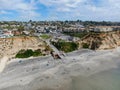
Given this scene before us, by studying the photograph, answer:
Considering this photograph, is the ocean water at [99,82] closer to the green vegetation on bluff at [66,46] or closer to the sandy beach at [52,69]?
the sandy beach at [52,69]

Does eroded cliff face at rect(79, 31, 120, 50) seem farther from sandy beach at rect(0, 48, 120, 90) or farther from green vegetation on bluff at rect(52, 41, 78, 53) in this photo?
sandy beach at rect(0, 48, 120, 90)

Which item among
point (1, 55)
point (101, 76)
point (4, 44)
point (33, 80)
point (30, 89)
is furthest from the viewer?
point (4, 44)

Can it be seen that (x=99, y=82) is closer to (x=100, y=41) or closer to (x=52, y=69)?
(x=52, y=69)

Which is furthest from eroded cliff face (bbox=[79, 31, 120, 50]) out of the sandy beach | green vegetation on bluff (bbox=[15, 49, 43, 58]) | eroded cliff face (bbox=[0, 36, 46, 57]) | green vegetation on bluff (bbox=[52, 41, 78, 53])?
green vegetation on bluff (bbox=[15, 49, 43, 58])

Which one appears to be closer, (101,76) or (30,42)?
(101,76)

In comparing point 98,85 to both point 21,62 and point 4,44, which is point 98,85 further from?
Answer: point 4,44

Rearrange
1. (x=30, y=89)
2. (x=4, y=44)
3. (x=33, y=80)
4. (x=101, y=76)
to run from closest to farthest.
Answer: (x=30, y=89)
(x=33, y=80)
(x=101, y=76)
(x=4, y=44)

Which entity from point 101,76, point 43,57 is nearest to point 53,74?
point 101,76
